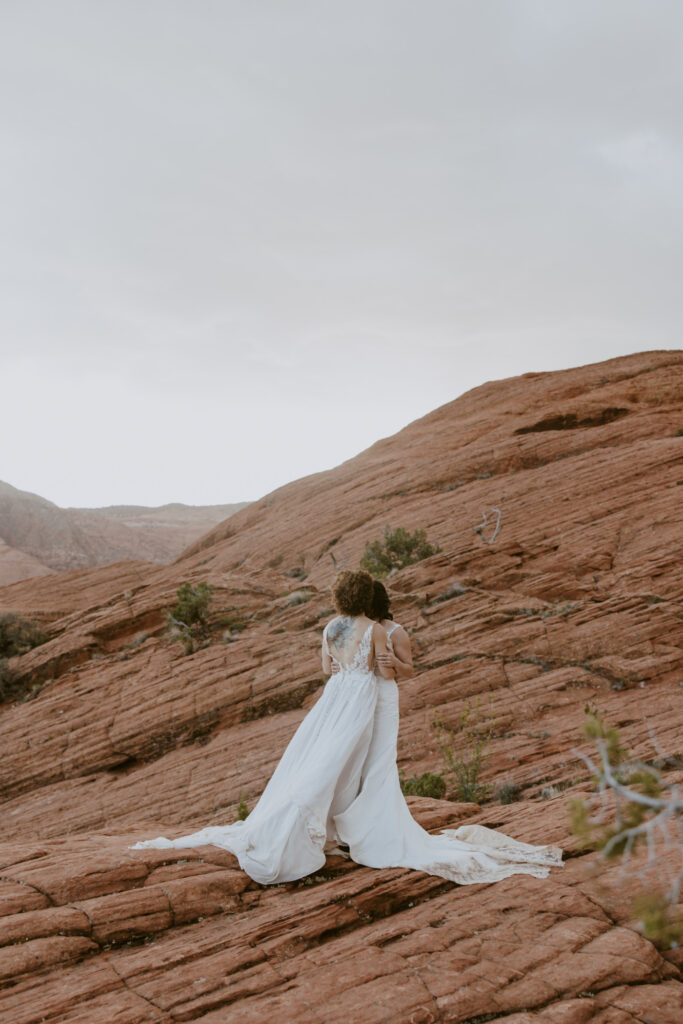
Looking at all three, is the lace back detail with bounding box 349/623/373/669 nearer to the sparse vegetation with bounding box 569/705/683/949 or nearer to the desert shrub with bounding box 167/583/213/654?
the sparse vegetation with bounding box 569/705/683/949

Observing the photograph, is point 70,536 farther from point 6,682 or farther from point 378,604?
point 378,604

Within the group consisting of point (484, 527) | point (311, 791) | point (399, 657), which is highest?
point (484, 527)

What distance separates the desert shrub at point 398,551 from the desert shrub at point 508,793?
8.31 m

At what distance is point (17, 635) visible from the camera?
19188mm

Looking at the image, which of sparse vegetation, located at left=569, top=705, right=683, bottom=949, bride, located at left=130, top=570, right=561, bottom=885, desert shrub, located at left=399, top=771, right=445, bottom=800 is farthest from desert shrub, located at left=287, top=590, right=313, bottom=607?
sparse vegetation, located at left=569, top=705, right=683, bottom=949

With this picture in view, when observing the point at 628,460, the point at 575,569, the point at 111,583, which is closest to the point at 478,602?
the point at 575,569

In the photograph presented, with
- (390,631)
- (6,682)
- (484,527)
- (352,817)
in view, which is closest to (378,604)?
(390,631)

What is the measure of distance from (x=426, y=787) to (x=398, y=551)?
892 cm

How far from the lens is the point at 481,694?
11.4 meters

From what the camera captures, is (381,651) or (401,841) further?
(381,651)

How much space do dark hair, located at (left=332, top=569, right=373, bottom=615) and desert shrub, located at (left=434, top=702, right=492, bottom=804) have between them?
2.88 m

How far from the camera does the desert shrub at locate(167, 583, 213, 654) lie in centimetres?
1587

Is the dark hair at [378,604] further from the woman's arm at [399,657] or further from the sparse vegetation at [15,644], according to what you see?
the sparse vegetation at [15,644]

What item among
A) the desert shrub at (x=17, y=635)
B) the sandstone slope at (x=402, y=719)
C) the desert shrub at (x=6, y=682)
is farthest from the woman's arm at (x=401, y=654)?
the desert shrub at (x=17, y=635)
